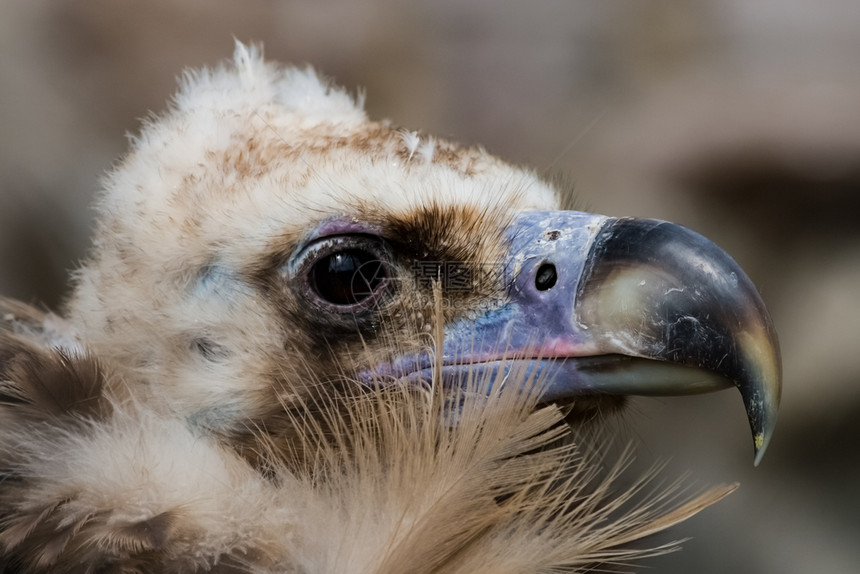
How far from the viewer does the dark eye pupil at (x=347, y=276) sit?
2.39ft

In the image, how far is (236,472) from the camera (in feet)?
2.20

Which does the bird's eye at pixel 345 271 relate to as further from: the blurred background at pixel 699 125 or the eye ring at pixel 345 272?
the blurred background at pixel 699 125

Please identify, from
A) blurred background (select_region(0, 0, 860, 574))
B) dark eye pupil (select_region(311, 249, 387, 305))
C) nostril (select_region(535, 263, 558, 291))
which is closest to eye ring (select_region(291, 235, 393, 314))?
dark eye pupil (select_region(311, 249, 387, 305))

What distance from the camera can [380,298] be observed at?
0.73m

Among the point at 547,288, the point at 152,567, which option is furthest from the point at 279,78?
the point at 152,567

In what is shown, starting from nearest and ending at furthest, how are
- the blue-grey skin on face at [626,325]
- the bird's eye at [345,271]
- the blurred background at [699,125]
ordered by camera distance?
the blue-grey skin on face at [626,325], the bird's eye at [345,271], the blurred background at [699,125]

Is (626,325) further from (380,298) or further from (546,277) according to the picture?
(380,298)

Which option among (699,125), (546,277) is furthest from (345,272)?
(699,125)

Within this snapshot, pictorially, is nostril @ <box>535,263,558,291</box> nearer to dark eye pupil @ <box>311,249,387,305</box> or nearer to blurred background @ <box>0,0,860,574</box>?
dark eye pupil @ <box>311,249,387,305</box>

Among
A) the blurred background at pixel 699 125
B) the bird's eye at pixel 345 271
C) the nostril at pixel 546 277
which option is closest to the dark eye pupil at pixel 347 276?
the bird's eye at pixel 345 271

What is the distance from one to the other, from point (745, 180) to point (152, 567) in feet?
4.72

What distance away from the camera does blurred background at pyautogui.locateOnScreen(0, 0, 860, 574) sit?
1.53 metres

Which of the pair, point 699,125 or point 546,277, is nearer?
point 546,277

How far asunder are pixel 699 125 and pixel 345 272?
118 cm
